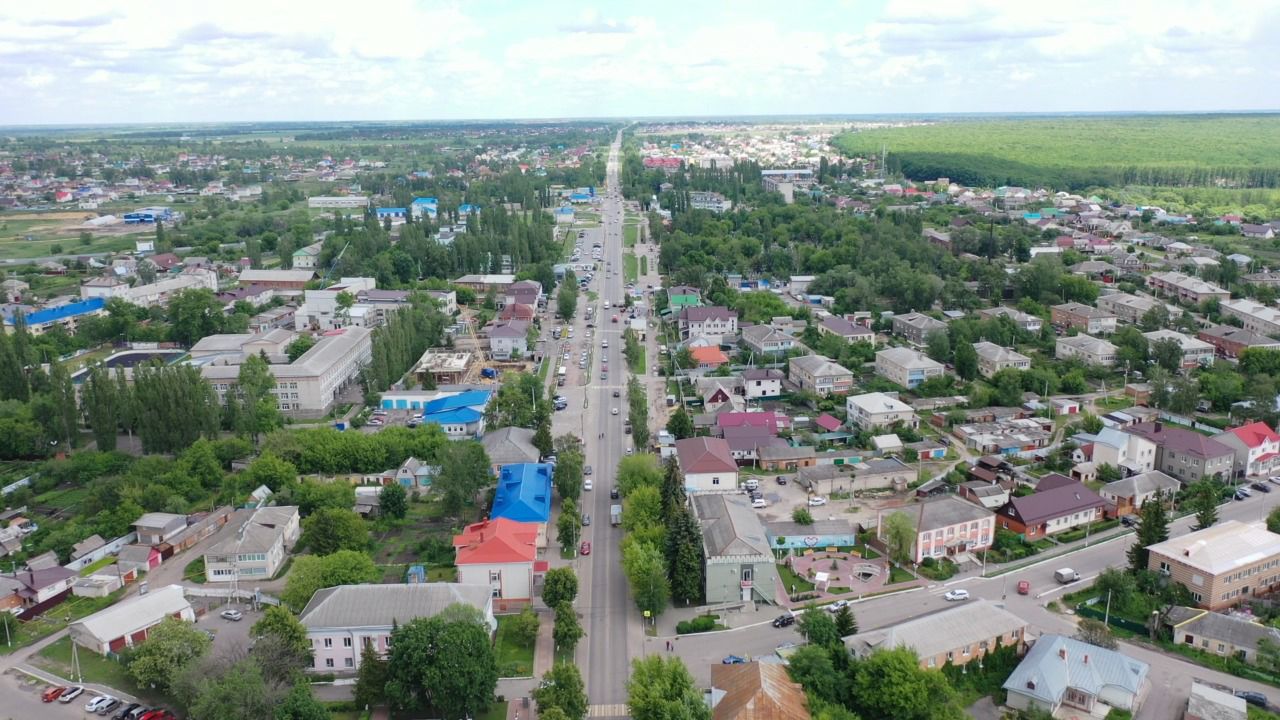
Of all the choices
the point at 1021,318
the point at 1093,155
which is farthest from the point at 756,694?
the point at 1093,155

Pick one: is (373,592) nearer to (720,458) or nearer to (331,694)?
(331,694)

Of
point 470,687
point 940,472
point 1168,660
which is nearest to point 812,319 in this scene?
point 940,472

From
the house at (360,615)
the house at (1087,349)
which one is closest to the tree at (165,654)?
the house at (360,615)

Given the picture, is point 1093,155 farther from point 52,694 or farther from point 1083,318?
point 52,694

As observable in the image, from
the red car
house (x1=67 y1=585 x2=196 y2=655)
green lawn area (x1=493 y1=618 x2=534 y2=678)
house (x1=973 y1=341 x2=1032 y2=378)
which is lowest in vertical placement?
green lawn area (x1=493 y1=618 x2=534 y2=678)

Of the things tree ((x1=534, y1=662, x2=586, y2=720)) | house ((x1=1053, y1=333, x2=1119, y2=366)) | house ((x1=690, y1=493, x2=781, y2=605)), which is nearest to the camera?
tree ((x1=534, y1=662, x2=586, y2=720))

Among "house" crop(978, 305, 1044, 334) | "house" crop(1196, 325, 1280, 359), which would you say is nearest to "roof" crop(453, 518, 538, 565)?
"house" crop(978, 305, 1044, 334)

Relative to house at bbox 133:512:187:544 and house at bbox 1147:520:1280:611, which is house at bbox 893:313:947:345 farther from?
house at bbox 133:512:187:544

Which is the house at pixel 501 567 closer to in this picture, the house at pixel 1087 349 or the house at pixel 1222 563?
the house at pixel 1222 563
